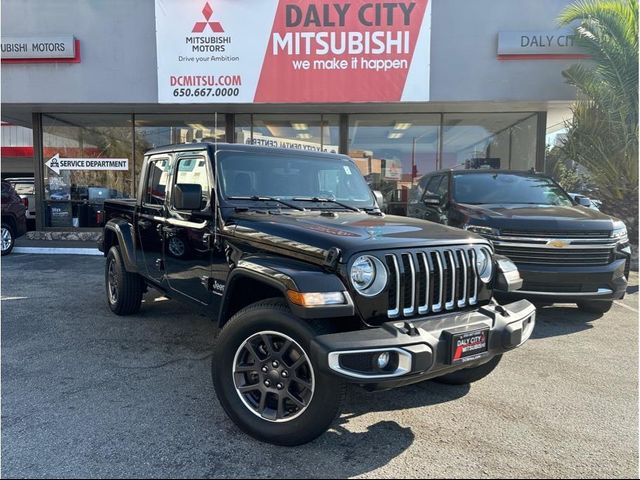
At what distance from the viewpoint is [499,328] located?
2906 mm

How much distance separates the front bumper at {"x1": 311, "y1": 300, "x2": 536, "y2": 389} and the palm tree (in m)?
8.13

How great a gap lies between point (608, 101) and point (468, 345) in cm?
845

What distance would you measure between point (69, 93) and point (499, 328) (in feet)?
36.7

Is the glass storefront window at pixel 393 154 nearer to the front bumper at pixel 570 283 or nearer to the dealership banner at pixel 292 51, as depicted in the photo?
the dealership banner at pixel 292 51

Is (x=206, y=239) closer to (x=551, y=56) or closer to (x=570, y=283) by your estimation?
(x=570, y=283)

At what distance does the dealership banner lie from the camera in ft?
32.4

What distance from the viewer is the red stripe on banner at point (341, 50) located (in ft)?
32.3

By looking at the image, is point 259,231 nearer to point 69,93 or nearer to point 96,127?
point 69,93

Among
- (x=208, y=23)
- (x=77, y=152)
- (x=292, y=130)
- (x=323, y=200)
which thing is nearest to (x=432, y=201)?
(x=323, y=200)

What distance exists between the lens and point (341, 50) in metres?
9.97

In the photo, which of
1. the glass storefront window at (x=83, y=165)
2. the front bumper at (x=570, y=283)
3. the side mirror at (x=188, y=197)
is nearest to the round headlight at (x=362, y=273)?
the side mirror at (x=188, y=197)

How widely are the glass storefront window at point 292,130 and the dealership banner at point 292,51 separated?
196 cm

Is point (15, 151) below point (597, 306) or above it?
above

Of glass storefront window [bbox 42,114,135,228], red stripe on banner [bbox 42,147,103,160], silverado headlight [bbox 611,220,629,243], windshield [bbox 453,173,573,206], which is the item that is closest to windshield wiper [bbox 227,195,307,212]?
windshield [bbox 453,173,573,206]
